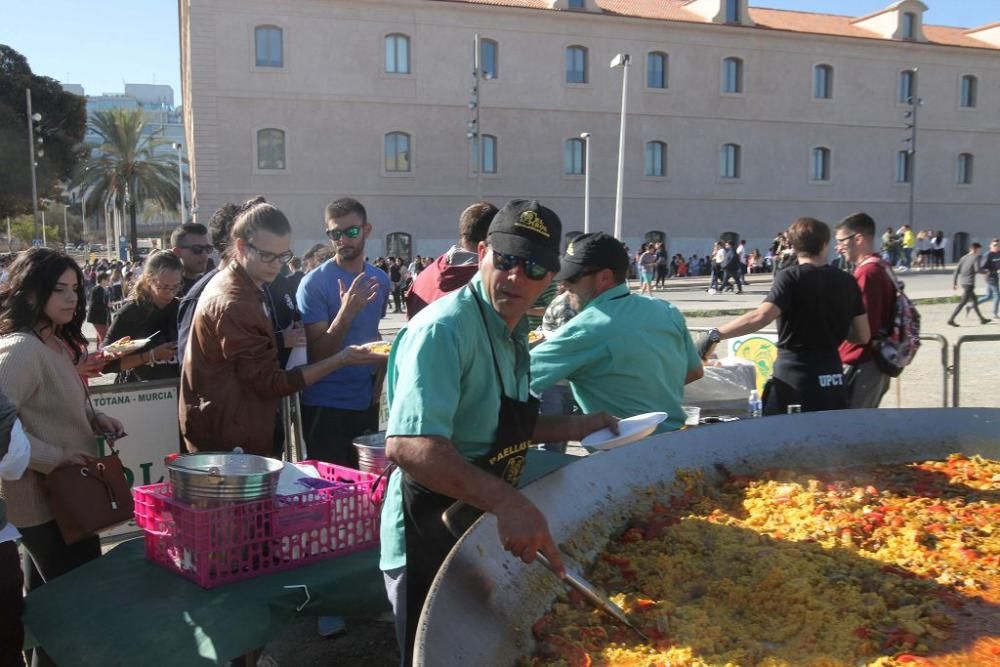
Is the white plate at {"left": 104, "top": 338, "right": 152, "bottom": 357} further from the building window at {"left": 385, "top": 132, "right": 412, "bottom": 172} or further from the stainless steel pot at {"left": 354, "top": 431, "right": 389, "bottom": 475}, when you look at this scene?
the building window at {"left": 385, "top": 132, "right": 412, "bottom": 172}

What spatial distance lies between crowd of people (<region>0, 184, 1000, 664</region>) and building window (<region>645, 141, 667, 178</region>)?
123ft

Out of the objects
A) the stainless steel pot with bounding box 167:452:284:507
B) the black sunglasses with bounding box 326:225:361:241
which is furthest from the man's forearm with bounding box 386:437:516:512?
the black sunglasses with bounding box 326:225:361:241

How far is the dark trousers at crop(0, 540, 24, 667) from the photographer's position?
2926mm

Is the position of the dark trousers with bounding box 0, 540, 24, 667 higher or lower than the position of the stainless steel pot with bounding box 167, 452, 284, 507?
lower

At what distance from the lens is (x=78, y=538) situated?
332 cm

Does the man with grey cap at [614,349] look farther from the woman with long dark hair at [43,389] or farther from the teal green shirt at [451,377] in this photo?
the woman with long dark hair at [43,389]

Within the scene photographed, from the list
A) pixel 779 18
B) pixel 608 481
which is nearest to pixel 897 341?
pixel 608 481

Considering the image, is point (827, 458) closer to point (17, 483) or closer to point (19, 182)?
point (17, 483)

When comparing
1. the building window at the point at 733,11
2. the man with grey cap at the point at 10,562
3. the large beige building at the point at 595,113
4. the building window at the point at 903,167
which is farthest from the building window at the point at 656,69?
the man with grey cap at the point at 10,562

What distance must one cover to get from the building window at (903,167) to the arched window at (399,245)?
28.0 m

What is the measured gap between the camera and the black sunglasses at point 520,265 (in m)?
2.21

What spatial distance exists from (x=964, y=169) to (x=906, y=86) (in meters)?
6.32

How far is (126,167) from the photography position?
169 feet

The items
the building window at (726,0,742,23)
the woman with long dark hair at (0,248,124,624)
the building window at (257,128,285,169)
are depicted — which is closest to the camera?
the woman with long dark hair at (0,248,124,624)
